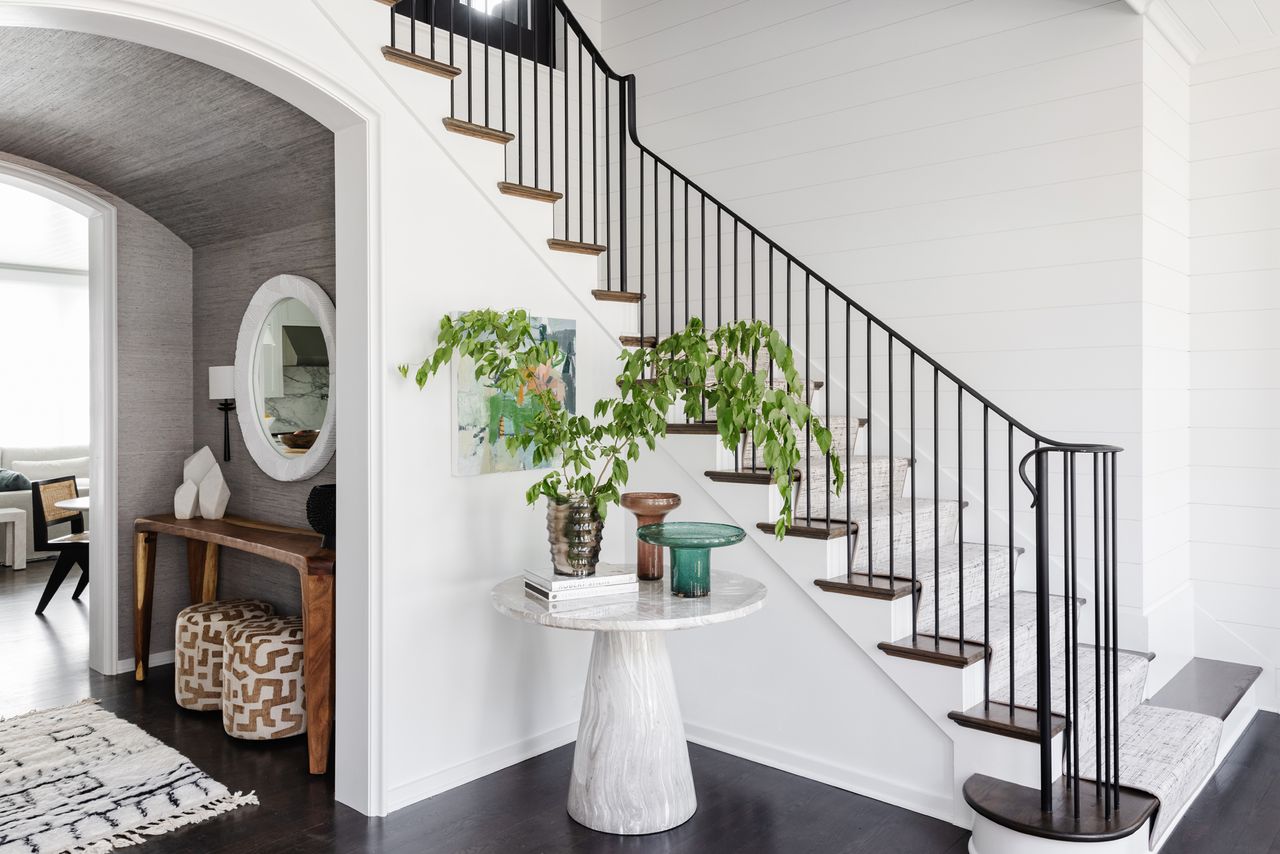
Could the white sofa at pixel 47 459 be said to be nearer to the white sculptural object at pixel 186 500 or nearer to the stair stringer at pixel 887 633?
the white sculptural object at pixel 186 500

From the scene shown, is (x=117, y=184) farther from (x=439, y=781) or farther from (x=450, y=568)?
(x=439, y=781)

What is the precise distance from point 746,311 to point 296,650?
9.03ft

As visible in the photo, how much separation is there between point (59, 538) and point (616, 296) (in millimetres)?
5770

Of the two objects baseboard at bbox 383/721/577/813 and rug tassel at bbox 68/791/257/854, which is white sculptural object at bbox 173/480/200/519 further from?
baseboard at bbox 383/721/577/813

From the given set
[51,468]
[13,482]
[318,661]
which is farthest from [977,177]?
[51,468]

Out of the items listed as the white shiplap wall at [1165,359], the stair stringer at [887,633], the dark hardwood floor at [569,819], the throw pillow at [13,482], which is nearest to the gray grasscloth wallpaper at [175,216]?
the dark hardwood floor at [569,819]

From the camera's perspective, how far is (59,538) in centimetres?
719

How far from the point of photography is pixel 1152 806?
2.66 meters

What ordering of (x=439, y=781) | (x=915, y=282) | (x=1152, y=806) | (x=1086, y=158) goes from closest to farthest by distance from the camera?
1. (x=1152, y=806)
2. (x=439, y=781)
3. (x=1086, y=158)
4. (x=915, y=282)

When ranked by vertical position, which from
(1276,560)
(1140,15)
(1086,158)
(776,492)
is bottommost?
(1276,560)

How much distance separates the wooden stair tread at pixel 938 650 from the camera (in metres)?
2.93

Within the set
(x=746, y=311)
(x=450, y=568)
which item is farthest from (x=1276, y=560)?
(x=450, y=568)

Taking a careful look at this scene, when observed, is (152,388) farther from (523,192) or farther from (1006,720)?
(1006,720)

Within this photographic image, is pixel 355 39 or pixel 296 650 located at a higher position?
pixel 355 39
